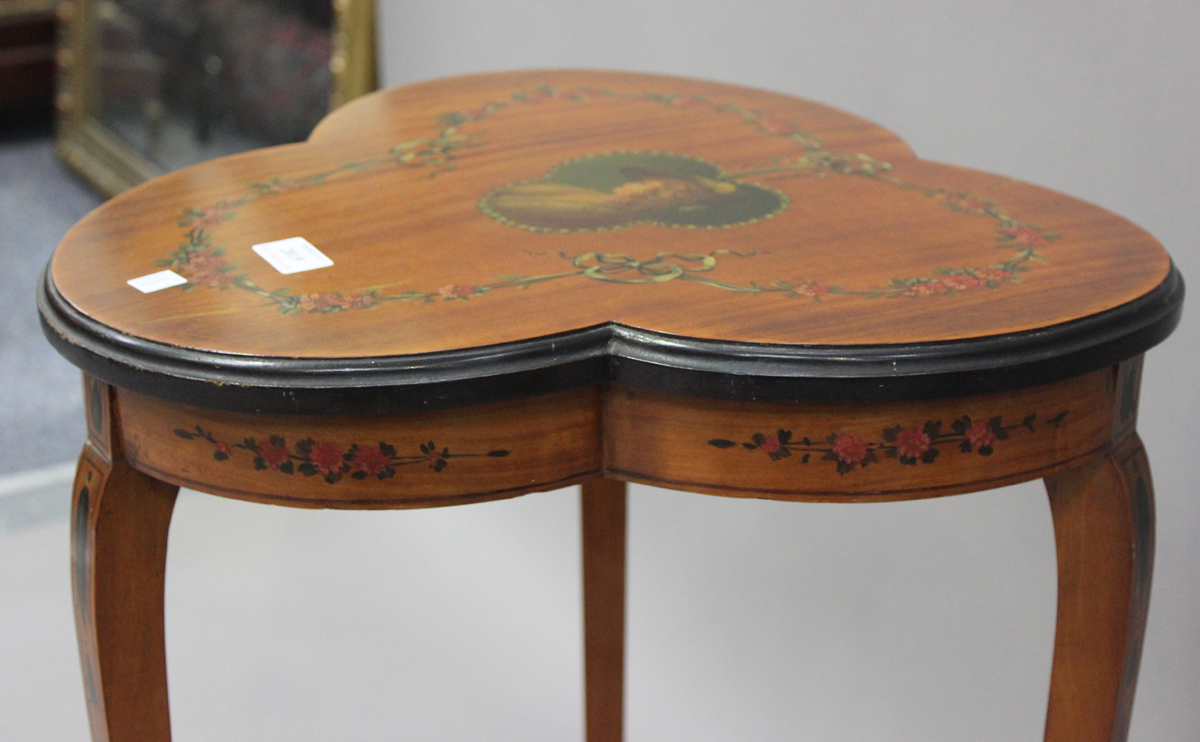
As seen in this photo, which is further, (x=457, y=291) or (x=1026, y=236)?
(x=1026, y=236)

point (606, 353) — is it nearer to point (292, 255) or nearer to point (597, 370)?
point (597, 370)

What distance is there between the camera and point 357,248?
103 cm

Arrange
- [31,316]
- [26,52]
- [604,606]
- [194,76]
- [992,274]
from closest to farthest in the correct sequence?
[992,274], [604,606], [31,316], [194,76], [26,52]

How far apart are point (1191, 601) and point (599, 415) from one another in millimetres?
809

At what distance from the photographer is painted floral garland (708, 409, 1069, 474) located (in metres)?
0.87

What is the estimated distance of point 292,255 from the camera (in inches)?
39.9

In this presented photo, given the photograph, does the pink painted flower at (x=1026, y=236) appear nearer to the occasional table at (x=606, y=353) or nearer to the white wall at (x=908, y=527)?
the occasional table at (x=606, y=353)

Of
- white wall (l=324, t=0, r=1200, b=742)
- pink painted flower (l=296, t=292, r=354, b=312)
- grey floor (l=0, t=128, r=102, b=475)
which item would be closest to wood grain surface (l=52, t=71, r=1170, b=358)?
pink painted flower (l=296, t=292, r=354, b=312)

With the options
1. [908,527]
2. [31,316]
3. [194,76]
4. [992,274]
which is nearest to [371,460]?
[992,274]

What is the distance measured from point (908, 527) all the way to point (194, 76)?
230 cm

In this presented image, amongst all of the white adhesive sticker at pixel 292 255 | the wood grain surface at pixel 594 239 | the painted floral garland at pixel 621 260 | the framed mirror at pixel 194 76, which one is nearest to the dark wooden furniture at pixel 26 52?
the framed mirror at pixel 194 76

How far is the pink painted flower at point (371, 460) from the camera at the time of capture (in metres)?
0.86

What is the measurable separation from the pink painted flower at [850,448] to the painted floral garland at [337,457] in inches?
8.7

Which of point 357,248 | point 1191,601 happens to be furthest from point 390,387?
point 1191,601
